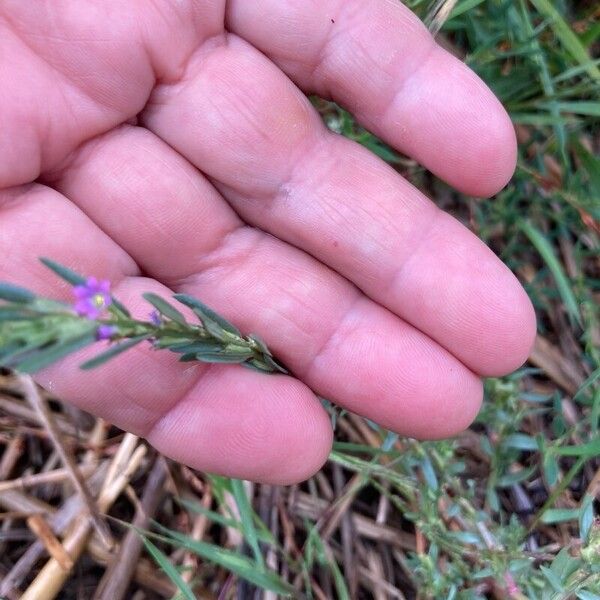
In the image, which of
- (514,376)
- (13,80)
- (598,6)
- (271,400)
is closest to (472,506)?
(514,376)

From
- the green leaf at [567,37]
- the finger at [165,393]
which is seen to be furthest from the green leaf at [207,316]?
the green leaf at [567,37]

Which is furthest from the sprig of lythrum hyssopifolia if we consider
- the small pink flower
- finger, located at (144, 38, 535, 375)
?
the small pink flower

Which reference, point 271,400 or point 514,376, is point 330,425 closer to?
point 271,400

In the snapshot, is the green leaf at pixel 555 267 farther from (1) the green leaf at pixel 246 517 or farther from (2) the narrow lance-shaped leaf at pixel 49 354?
(2) the narrow lance-shaped leaf at pixel 49 354

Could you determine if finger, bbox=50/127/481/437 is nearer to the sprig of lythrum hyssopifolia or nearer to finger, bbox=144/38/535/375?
finger, bbox=144/38/535/375

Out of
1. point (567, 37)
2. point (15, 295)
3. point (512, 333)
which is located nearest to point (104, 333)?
point (15, 295)

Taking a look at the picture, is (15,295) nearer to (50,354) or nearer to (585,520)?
(50,354)

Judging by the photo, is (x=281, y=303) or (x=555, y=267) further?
(x=555, y=267)
